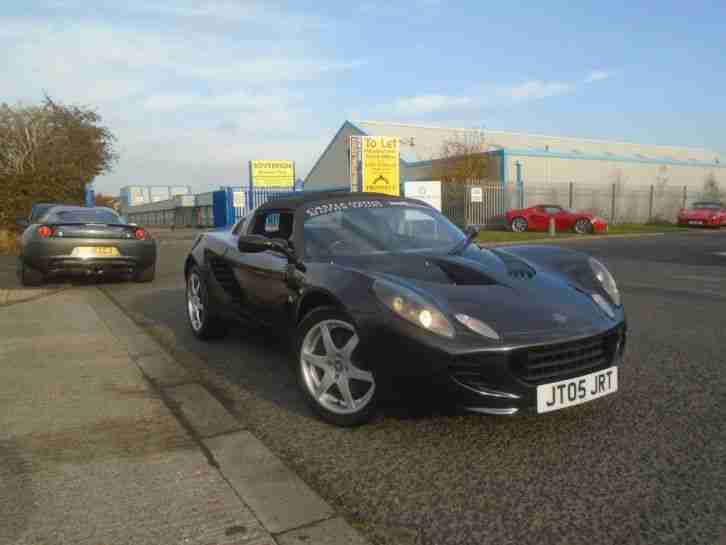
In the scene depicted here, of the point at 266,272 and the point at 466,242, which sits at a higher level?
the point at 466,242

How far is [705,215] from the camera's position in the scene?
85.9ft

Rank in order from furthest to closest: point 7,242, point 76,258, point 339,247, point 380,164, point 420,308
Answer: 1. point 380,164
2. point 7,242
3. point 76,258
4. point 339,247
5. point 420,308

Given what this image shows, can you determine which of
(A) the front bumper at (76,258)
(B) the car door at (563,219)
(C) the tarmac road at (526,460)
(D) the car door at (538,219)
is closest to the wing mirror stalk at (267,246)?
(C) the tarmac road at (526,460)

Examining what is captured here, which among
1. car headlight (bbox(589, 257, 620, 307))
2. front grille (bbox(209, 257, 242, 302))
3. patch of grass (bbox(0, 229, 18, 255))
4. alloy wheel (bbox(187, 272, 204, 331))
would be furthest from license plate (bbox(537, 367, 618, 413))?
patch of grass (bbox(0, 229, 18, 255))

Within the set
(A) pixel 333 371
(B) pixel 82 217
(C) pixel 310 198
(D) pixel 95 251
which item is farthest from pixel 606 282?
(B) pixel 82 217

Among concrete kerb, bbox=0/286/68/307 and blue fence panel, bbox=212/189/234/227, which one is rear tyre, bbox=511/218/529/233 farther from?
concrete kerb, bbox=0/286/68/307

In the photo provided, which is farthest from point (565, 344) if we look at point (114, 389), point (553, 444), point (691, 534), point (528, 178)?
point (528, 178)

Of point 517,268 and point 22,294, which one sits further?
point 22,294

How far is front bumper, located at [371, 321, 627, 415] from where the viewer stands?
104 inches

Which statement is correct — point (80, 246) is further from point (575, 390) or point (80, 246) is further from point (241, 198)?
point (241, 198)

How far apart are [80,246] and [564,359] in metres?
7.54

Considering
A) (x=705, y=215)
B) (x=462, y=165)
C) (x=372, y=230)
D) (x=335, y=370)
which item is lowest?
(x=705, y=215)

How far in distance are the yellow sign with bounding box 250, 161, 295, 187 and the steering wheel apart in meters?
28.4

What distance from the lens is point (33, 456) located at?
9.23 feet
